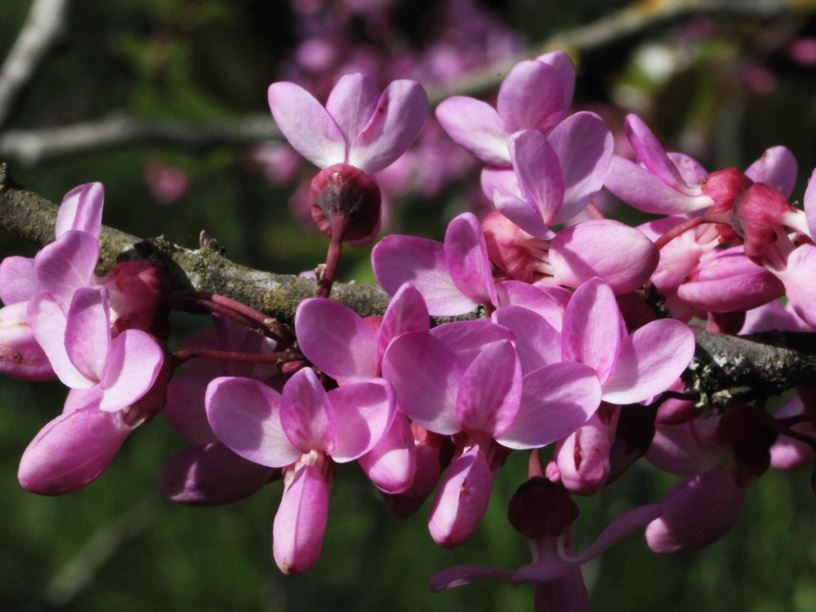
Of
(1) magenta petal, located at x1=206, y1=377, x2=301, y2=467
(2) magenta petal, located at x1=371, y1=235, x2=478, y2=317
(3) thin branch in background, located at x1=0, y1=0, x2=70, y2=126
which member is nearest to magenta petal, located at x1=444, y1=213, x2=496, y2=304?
(2) magenta petal, located at x1=371, y1=235, x2=478, y2=317

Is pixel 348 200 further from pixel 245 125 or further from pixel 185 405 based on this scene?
pixel 245 125

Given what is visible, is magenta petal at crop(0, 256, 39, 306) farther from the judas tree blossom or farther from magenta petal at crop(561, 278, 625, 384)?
magenta petal at crop(561, 278, 625, 384)

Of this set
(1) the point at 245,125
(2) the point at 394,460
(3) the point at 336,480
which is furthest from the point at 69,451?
(3) the point at 336,480

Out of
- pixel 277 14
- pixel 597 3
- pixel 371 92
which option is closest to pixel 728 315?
pixel 371 92

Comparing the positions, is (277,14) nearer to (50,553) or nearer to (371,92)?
(50,553)

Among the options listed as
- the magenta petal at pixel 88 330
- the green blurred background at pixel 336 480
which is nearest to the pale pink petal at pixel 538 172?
the magenta petal at pixel 88 330

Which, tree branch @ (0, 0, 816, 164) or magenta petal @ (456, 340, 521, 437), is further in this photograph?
tree branch @ (0, 0, 816, 164)
